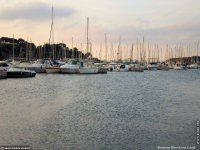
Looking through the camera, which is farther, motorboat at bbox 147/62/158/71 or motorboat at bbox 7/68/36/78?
motorboat at bbox 147/62/158/71

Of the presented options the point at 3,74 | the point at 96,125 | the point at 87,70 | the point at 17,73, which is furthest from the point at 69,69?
the point at 96,125

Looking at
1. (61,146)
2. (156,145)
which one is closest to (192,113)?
(156,145)

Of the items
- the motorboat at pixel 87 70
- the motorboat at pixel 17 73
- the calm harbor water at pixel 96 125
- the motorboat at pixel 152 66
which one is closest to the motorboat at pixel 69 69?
the motorboat at pixel 87 70

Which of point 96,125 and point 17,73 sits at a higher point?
point 17,73

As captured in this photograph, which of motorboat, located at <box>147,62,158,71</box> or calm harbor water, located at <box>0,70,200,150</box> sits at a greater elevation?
motorboat, located at <box>147,62,158,71</box>

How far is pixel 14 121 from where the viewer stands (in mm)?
29891

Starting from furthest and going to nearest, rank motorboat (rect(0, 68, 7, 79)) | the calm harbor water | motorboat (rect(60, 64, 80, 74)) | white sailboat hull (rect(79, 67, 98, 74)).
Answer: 1. white sailboat hull (rect(79, 67, 98, 74))
2. motorboat (rect(60, 64, 80, 74))
3. motorboat (rect(0, 68, 7, 79))
4. the calm harbor water

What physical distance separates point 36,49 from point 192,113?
13560cm

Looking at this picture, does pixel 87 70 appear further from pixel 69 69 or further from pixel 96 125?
pixel 96 125

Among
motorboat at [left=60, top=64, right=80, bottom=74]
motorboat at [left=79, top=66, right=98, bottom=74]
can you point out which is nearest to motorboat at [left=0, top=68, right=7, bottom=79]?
motorboat at [left=60, top=64, right=80, bottom=74]

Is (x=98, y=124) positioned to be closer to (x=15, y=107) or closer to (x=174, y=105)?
(x=15, y=107)

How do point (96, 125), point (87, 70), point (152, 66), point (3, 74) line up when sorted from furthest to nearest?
point (152, 66)
point (87, 70)
point (3, 74)
point (96, 125)

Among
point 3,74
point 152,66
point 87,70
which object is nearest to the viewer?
point 3,74

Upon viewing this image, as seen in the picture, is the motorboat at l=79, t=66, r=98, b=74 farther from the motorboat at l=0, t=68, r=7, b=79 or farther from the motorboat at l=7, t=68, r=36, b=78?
the motorboat at l=0, t=68, r=7, b=79
